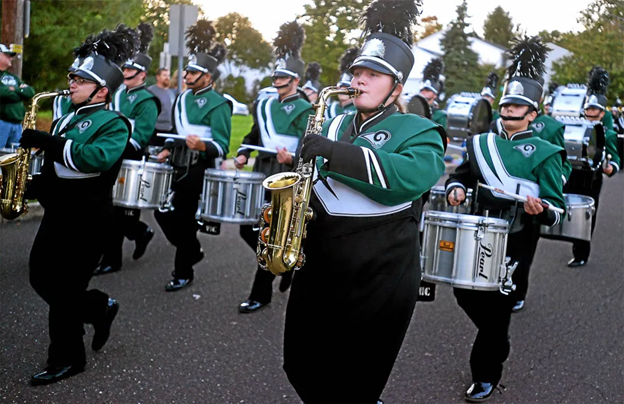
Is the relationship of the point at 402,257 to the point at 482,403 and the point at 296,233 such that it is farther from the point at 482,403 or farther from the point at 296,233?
the point at 482,403

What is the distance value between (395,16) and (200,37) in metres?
4.38

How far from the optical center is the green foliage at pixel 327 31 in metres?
23.2

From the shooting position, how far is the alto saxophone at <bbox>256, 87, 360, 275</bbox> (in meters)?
3.08

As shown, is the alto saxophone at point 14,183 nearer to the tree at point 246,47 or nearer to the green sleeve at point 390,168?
the green sleeve at point 390,168

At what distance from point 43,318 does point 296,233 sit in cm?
312

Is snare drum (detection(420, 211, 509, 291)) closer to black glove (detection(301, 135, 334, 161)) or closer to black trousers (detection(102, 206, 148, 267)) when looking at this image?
black glove (detection(301, 135, 334, 161))

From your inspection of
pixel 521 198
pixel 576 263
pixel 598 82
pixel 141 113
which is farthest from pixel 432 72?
pixel 521 198

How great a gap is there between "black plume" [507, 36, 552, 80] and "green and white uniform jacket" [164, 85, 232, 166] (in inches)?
98.0

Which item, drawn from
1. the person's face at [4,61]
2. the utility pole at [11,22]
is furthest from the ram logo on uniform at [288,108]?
the utility pole at [11,22]

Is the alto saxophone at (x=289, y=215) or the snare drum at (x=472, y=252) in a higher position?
the alto saxophone at (x=289, y=215)

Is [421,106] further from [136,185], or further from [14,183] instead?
[14,183]

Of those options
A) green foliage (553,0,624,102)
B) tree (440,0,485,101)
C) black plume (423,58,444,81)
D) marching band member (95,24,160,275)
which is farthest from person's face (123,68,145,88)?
tree (440,0,485,101)

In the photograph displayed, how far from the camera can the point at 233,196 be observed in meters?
6.21

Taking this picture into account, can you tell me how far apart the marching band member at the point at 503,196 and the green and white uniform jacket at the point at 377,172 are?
1431mm
